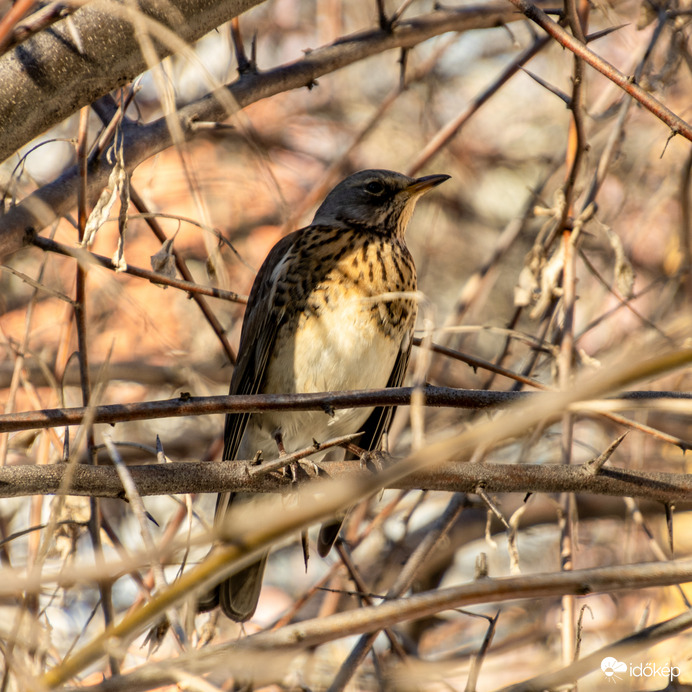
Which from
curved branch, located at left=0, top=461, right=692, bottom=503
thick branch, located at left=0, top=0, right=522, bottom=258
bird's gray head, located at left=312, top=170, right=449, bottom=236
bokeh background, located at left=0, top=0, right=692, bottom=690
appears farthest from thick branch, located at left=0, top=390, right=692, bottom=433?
bird's gray head, located at left=312, top=170, right=449, bottom=236

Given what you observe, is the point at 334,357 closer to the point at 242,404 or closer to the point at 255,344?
the point at 255,344

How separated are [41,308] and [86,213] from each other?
325 centimetres

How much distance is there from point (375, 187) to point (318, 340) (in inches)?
40.1

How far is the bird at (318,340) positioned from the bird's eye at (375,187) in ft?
0.57

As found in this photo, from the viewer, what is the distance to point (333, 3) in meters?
5.21

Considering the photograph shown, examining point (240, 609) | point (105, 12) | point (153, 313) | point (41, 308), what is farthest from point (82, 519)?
point (41, 308)

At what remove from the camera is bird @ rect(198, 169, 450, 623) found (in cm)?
384

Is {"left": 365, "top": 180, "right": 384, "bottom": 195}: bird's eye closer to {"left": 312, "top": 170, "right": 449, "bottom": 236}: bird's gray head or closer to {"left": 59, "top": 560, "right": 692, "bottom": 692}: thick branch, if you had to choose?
{"left": 312, "top": 170, "right": 449, "bottom": 236}: bird's gray head

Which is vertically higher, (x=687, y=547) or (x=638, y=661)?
(x=687, y=547)

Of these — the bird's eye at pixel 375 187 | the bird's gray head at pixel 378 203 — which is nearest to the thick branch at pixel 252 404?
the bird's gray head at pixel 378 203

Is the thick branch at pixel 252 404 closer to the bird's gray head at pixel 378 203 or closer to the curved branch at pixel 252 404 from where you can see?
the curved branch at pixel 252 404

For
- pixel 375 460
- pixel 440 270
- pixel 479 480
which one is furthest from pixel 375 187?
pixel 479 480

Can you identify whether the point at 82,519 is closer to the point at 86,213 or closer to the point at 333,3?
the point at 86,213

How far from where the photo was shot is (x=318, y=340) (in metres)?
3.86
